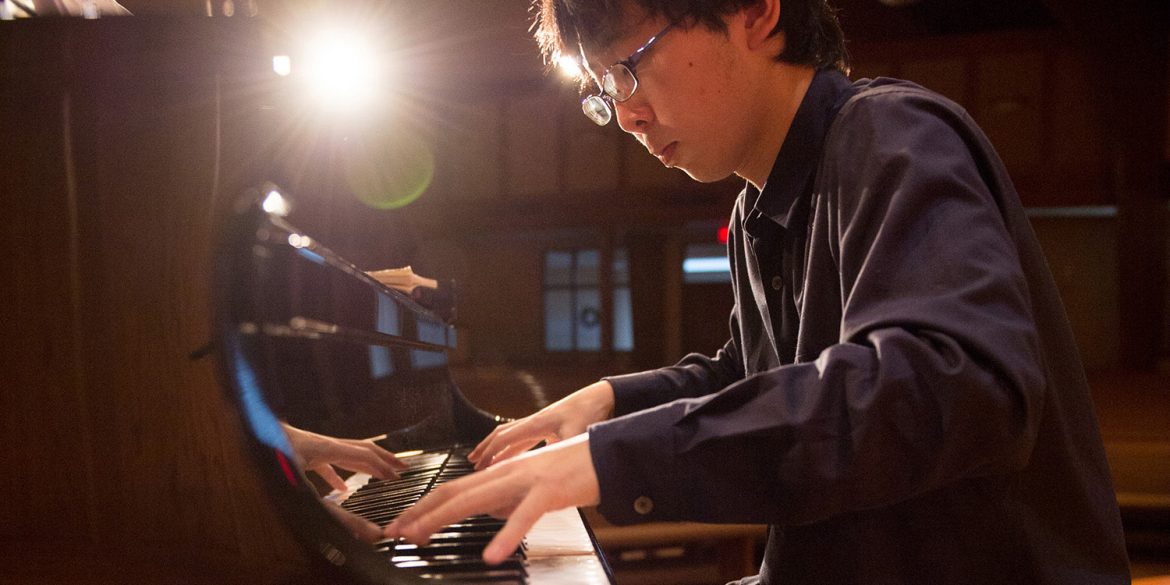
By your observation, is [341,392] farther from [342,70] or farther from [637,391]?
[342,70]

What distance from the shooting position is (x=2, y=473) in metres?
0.81

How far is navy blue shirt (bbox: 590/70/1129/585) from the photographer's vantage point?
0.76 meters

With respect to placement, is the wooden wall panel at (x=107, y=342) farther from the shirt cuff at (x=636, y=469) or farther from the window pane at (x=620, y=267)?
the window pane at (x=620, y=267)

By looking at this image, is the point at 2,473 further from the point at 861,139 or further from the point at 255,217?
the point at 861,139

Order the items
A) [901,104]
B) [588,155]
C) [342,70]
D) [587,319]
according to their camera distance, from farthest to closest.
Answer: [587,319] < [588,155] < [342,70] < [901,104]

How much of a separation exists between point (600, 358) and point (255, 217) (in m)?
12.9

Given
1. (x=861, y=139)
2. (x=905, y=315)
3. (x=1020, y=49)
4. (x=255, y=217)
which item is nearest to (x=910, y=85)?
(x=861, y=139)

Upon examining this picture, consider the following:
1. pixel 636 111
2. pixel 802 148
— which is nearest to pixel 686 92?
pixel 636 111

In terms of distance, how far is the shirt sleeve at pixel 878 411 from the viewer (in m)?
0.76

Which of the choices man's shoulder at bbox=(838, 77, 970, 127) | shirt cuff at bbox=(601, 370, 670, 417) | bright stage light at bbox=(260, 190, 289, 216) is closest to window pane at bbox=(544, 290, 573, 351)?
shirt cuff at bbox=(601, 370, 670, 417)

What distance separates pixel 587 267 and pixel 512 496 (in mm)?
→ 13461

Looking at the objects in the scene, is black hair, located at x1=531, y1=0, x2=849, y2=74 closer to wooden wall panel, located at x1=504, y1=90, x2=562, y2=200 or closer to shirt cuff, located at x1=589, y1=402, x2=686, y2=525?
shirt cuff, located at x1=589, y1=402, x2=686, y2=525

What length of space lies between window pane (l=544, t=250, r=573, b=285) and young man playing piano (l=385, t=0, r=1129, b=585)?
41.0 feet

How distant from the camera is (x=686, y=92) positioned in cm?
122
